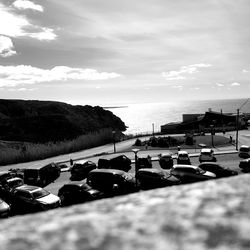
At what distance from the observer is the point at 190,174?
22859mm

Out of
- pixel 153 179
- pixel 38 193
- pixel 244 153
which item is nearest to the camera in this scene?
pixel 38 193

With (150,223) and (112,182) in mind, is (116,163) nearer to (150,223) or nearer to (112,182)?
(112,182)

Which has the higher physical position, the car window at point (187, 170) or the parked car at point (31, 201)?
the car window at point (187, 170)

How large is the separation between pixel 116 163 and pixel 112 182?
27.7ft

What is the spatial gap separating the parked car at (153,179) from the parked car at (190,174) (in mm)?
1216

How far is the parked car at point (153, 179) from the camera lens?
2150 cm

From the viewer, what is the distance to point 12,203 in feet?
61.7

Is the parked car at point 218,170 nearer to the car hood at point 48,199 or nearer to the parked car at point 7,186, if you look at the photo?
the car hood at point 48,199

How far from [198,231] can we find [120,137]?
217 ft

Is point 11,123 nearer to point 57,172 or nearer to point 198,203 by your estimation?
point 57,172

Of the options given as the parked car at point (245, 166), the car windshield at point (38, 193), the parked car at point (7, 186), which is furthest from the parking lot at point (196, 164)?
the car windshield at point (38, 193)

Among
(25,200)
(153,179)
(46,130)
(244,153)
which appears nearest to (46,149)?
(244,153)

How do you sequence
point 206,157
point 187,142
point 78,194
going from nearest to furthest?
point 78,194 < point 206,157 < point 187,142

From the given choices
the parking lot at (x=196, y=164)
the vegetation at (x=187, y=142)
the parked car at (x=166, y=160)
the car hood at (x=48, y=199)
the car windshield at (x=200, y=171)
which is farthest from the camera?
the vegetation at (x=187, y=142)
